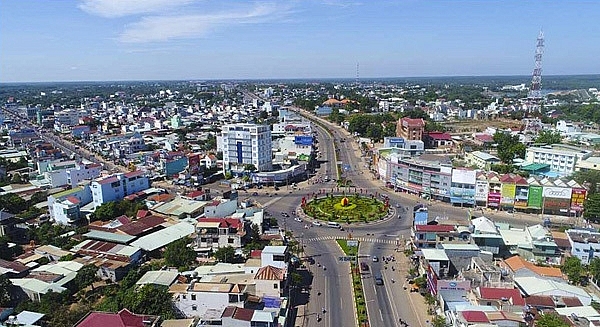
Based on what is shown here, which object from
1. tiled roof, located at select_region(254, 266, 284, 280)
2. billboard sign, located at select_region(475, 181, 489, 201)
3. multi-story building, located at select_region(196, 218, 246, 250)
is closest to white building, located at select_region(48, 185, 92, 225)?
multi-story building, located at select_region(196, 218, 246, 250)

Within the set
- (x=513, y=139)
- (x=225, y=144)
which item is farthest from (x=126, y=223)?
(x=513, y=139)

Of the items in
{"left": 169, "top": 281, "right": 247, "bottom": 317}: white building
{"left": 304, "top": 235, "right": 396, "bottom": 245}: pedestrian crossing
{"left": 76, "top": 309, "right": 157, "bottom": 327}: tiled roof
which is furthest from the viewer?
{"left": 304, "top": 235, "right": 396, "bottom": 245}: pedestrian crossing

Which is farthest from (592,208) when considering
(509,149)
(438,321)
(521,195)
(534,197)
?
(438,321)

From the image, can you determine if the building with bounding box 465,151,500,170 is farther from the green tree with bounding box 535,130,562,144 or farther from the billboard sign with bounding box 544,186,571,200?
the green tree with bounding box 535,130,562,144

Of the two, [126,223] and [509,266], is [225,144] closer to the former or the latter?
[126,223]

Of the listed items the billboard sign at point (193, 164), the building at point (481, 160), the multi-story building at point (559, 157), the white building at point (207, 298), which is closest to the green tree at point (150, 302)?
the white building at point (207, 298)

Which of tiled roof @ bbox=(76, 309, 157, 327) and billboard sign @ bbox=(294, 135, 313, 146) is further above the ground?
billboard sign @ bbox=(294, 135, 313, 146)
